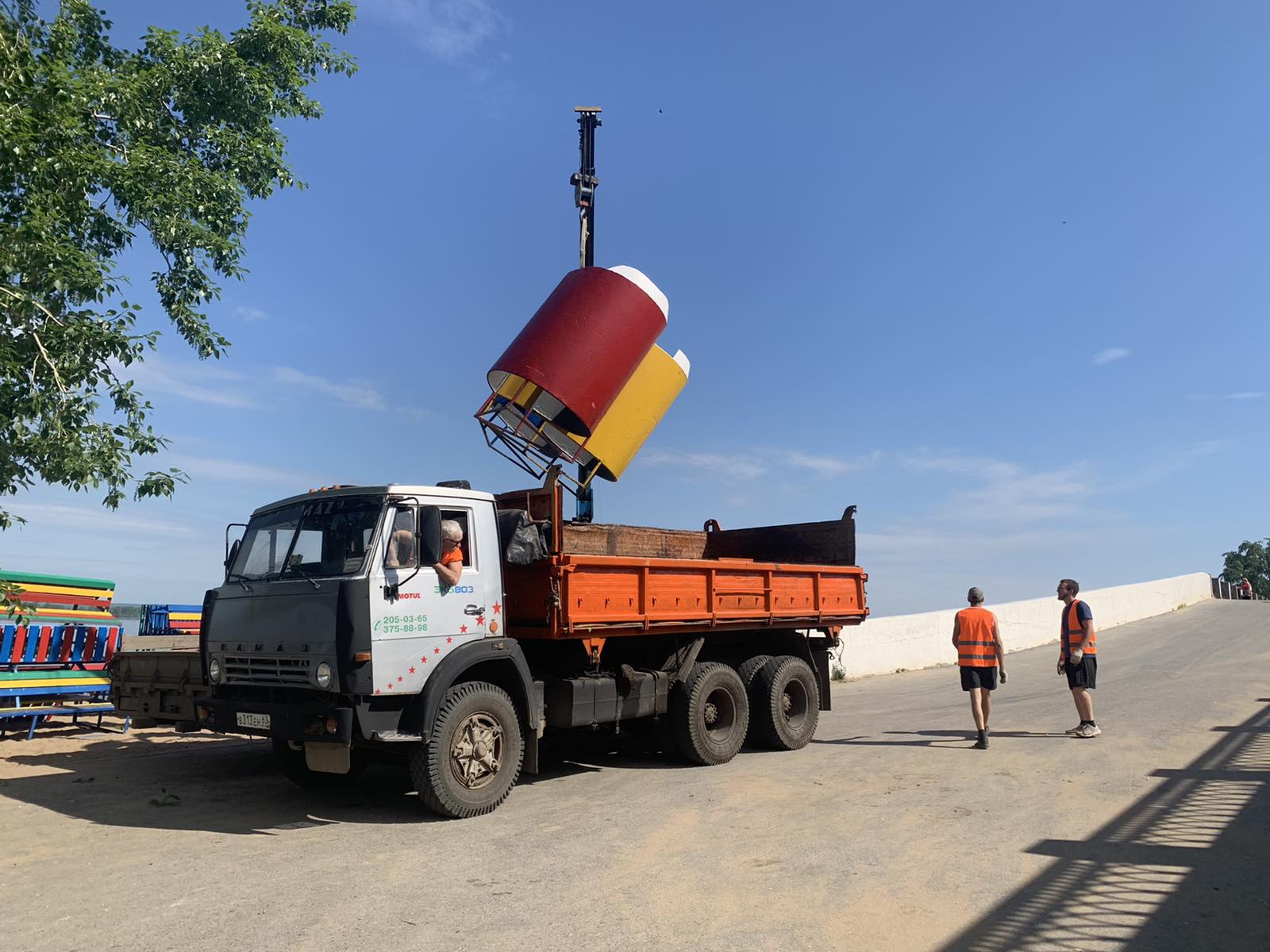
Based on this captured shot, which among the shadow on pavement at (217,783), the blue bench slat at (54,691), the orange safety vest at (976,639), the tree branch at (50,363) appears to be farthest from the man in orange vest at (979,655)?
the blue bench slat at (54,691)

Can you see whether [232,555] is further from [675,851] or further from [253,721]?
[675,851]

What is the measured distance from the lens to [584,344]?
9086 mm

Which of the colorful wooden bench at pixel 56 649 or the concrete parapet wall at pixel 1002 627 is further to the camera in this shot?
the concrete parapet wall at pixel 1002 627

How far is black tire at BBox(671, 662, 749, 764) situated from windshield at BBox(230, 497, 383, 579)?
384 centimetres

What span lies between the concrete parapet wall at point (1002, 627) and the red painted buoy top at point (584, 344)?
10.2 metres

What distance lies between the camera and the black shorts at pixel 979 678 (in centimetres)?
966

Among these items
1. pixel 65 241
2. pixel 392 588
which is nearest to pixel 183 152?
pixel 65 241

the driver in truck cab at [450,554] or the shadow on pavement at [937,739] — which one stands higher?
the driver in truck cab at [450,554]

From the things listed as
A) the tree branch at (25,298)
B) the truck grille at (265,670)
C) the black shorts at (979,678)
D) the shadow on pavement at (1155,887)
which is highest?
the tree branch at (25,298)

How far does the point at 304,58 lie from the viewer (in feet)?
40.1

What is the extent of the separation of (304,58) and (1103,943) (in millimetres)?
13250

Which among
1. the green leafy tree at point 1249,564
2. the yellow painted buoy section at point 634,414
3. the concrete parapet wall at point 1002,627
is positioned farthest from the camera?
the green leafy tree at point 1249,564

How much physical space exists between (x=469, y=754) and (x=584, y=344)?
428 cm

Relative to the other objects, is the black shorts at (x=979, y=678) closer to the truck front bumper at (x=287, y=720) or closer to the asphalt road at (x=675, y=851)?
the asphalt road at (x=675, y=851)
